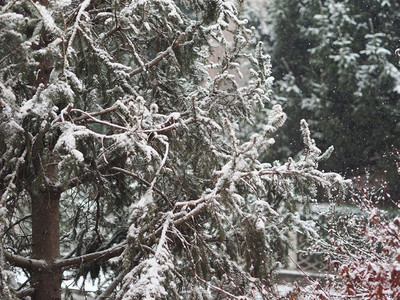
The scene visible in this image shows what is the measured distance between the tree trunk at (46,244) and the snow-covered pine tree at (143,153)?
0.01m

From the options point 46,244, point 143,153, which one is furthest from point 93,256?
point 143,153

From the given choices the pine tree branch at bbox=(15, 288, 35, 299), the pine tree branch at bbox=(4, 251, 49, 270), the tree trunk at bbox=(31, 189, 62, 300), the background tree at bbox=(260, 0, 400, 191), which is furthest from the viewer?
the background tree at bbox=(260, 0, 400, 191)

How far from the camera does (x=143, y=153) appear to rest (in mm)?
4113

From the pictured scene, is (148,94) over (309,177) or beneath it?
over

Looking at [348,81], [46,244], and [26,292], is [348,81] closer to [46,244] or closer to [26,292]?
[46,244]

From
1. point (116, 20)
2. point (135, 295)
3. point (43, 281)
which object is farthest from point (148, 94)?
point (135, 295)

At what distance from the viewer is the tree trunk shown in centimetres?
553

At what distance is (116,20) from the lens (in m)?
4.84

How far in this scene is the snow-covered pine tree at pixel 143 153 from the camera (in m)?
3.92

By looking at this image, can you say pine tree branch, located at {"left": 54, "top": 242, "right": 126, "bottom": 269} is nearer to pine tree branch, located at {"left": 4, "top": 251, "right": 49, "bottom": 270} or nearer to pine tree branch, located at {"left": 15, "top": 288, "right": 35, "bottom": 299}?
pine tree branch, located at {"left": 4, "top": 251, "right": 49, "bottom": 270}

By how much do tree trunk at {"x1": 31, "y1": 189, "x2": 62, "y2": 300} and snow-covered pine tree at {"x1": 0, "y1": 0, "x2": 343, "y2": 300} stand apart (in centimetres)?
1

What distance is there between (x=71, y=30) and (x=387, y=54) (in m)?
12.0

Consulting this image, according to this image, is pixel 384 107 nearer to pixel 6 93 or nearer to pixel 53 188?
pixel 53 188

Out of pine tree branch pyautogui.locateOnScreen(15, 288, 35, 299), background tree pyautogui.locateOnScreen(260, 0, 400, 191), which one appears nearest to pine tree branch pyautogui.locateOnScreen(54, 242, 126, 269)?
pine tree branch pyautogui.locateOnScreen(15, 288, 35, 299)
